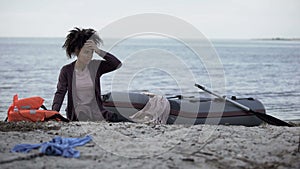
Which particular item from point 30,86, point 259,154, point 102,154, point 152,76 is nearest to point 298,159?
point 259,154

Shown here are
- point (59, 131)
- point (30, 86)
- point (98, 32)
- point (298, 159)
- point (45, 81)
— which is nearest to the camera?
point (298, 159)

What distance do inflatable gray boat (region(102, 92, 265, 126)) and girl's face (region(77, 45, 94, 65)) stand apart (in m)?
0.72

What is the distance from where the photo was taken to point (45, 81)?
49.5ft

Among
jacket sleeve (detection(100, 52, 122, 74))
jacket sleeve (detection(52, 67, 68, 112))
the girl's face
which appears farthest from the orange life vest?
jacket sleeve (detection(100, 52, 122, 74))

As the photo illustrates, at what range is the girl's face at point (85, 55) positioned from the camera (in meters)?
5.15

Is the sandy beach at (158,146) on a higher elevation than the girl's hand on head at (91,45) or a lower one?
lower

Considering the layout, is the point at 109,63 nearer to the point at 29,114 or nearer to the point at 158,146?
the point at 29,114

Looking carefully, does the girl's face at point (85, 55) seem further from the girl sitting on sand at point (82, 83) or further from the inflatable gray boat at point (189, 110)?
the inflatable gray boat at point (189, 110)

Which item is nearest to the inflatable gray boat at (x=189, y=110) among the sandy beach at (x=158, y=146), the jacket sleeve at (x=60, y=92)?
the jacket sleeve at (x=60, y=92)

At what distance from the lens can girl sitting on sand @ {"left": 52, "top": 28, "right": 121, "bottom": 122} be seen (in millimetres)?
5172

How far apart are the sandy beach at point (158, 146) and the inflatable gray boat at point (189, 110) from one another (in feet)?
3.09

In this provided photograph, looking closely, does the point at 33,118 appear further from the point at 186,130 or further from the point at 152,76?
the point at 152,76

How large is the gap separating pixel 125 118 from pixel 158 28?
1484 millimetres

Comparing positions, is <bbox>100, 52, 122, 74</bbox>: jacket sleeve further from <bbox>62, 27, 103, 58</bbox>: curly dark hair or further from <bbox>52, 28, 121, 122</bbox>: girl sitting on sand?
<bbox>62, 27, 103, 58</bbox>: curly dark hair
